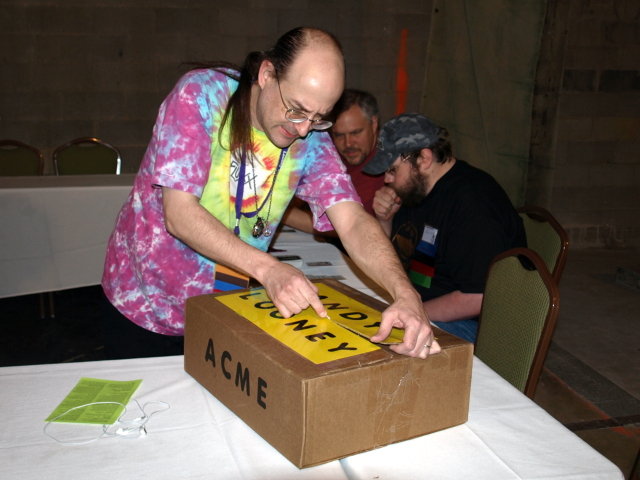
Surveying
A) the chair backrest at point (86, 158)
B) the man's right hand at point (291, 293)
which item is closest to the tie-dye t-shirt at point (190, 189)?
the man's right hand at point (291, 293)

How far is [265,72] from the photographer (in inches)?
52.8

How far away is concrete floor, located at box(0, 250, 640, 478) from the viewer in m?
2.64

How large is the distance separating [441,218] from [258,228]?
0.88m

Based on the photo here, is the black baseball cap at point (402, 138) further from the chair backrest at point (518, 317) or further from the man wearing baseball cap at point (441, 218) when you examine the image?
the chair backrest at point (518, 317)

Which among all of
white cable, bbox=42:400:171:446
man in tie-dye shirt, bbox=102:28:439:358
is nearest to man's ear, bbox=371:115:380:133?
man in tie-dye shirt, bbox=102:28:439:358

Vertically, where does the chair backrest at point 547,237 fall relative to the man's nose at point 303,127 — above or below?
below

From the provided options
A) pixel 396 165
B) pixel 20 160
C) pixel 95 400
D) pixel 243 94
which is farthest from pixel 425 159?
pixel 20 160

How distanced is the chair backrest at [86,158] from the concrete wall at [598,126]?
9.98 feet

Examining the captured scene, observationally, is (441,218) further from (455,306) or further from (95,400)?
(95,400)

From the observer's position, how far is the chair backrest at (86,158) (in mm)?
3945

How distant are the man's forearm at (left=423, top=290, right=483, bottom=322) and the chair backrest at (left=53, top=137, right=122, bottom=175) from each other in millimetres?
2500

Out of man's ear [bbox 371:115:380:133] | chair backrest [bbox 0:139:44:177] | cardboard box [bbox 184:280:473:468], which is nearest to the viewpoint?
cardboard box [bbox 184:280:473:468]

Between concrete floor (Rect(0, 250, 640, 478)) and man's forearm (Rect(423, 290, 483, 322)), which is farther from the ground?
man's forearm (Rect(423, 290, 483, 322))

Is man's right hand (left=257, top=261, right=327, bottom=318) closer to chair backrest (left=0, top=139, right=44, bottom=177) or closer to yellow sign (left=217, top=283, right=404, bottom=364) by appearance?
yellow sign (left=217, top=283, right=404, bottom=364)
